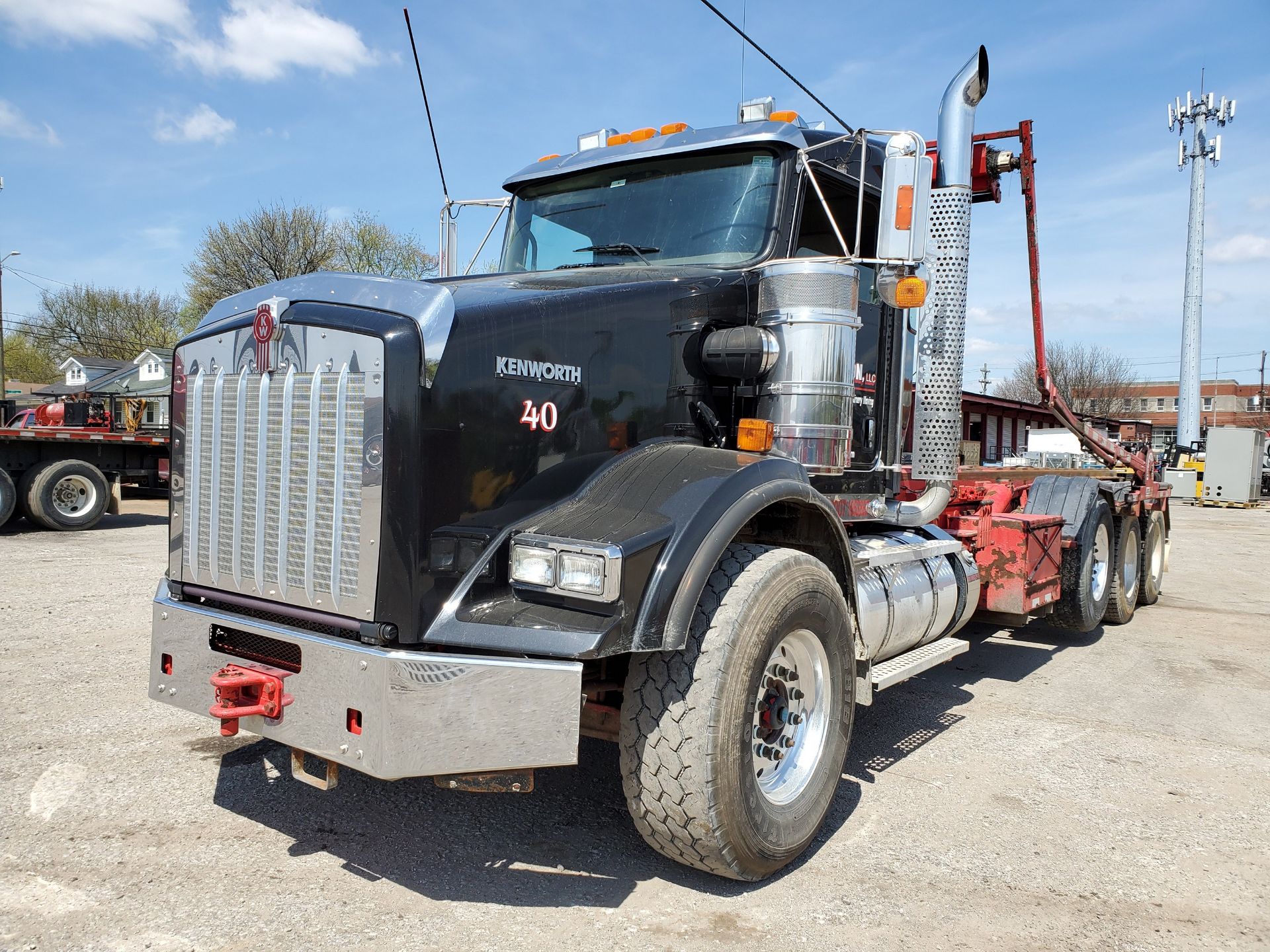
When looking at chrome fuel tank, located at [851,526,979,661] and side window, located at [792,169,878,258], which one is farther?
chrome fuel tank, located at [851,526,979,661]

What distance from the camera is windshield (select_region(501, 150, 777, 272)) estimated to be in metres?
4.23

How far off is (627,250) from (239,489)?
2.03 metres

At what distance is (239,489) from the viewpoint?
10.7 feet

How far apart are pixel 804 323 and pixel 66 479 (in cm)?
1376

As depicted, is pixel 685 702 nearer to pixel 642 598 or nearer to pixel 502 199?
pixel 642 598

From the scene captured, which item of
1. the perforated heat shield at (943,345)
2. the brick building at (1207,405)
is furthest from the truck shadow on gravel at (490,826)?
the brick building at (1207,405)

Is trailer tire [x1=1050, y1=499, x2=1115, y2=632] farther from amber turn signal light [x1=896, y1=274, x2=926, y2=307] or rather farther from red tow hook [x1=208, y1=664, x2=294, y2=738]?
red tow hook [x1=208, y1=664, x2=294, y2=738]

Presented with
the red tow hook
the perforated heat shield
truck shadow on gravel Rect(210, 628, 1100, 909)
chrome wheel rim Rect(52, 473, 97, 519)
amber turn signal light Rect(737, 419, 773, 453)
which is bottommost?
truck shadow on gravel Rect(210, 628, 1100, 909)

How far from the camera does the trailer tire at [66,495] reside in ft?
45.1

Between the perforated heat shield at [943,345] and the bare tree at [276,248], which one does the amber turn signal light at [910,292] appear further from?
the bare tree at [276,248]

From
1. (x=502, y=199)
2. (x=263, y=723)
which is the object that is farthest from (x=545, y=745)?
(x=502, y=199)

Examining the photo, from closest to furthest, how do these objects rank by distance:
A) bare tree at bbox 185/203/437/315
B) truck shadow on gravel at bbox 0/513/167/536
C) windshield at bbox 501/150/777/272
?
windshield at bbox 501/150/777/272 → truck shadow on gravel at bbox 0/513/167/536 → bare tree at bbox 185/203/437/315

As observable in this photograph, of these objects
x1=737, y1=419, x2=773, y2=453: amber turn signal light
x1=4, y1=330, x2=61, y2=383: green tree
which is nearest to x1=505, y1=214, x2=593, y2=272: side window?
x1=737, y1=419, x2=773, y2=453: amber turn signal light

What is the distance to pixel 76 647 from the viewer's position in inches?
258
